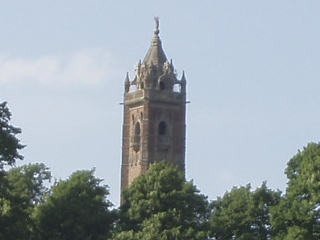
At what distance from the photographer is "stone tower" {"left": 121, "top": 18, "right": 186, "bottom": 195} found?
153000 mm

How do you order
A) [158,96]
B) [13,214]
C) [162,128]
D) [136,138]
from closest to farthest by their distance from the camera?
[13,214]
[136,138]
[158,96]
[162,128]

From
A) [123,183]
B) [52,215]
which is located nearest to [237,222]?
[52,215]

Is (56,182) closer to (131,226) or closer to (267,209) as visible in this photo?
(131,226)

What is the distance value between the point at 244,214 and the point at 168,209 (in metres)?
4.86

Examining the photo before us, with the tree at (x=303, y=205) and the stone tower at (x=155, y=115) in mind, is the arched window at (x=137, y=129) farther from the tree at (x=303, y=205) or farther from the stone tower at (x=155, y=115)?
the tree at (x=303, y=205)

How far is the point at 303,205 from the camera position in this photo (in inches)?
3231

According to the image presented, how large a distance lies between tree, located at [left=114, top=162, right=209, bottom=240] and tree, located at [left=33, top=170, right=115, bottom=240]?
1.18m

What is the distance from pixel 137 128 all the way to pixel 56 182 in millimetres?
67780

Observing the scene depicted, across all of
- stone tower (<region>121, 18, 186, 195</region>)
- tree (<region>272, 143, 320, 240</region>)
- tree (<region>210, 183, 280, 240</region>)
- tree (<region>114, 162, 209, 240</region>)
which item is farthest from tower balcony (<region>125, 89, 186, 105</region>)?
tree (<region>272, 143, 320, 240</region>)

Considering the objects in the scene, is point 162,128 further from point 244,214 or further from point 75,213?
point 75,213

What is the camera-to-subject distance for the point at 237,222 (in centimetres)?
8544

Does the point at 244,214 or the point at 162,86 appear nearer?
the point at 244,214

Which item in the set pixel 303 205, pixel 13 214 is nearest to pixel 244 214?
pixel 303 205

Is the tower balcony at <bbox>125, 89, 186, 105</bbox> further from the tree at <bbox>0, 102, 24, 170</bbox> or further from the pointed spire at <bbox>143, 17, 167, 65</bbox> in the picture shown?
the tree at <bbox>0, 102, 24, 170</bbox>
